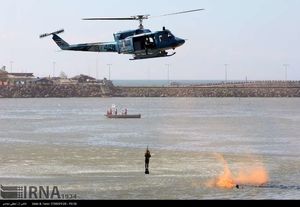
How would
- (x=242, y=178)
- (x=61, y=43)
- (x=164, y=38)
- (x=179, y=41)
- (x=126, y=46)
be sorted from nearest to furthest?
(x=126, y=46)
(x=164, y=38)
(x=179, y=41)
(x=61, y=43)
(x=242, y=178)

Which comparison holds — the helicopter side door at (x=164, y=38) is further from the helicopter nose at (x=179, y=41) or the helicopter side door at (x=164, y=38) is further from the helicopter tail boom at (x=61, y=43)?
the helicopter tail boom at (x=61, y=43)

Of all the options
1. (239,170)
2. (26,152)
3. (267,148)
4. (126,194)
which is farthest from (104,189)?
(267,148)

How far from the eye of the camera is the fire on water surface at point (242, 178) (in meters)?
35.9

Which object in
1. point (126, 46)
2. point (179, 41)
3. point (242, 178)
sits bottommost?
point (242, 178)

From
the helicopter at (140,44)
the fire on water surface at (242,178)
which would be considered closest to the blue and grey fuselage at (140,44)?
the helicopter at (140,44)

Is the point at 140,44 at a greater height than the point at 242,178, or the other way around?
the point at 140,44

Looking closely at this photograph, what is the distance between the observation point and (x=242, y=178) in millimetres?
38562

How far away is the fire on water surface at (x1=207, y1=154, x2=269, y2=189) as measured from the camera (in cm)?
3592

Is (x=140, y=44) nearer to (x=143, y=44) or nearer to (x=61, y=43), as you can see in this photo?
(x=143, y=44)

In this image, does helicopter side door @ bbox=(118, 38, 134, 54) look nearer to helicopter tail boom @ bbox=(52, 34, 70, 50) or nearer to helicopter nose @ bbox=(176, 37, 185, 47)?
helicopter nose @ bbox=(176, 37, 185, 47)

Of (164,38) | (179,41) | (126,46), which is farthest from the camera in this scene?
(179,41)

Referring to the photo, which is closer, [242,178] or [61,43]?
[61,43]

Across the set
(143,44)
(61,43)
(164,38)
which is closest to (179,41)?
(164,38)

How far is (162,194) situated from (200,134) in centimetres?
4609
